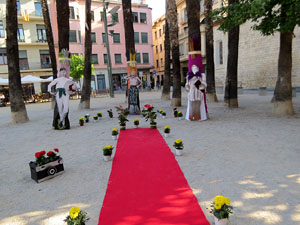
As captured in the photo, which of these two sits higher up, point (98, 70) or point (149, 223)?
point (98, 70)

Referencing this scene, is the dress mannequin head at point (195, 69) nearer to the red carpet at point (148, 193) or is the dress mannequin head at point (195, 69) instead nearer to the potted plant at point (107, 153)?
the red carpet at point (148, 193)

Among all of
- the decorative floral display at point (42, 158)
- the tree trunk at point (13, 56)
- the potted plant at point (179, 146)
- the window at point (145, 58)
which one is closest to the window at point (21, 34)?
the window at point (145, 58)

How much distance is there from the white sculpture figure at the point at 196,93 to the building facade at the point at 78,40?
18.1m

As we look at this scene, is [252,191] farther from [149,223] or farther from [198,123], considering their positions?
[198,123]

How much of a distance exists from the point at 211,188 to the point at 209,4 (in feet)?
42.6

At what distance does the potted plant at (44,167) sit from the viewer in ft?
12.6

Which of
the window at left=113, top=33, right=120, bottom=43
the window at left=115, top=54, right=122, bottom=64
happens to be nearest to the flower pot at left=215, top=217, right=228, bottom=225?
the window at left=115, top=54, right=122, bottom=64

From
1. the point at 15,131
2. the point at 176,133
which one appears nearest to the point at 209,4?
the point at 176,133

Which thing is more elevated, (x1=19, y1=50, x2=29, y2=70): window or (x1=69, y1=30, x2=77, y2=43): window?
(x1=69, y1=30, x2=77, y2=43): window

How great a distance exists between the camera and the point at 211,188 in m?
3.36

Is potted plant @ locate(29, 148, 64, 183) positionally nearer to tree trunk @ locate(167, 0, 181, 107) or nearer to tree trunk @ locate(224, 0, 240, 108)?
tree trunk @ locate(167, 0, 181, 107)

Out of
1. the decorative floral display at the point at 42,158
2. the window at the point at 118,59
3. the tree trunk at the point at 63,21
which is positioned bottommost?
the decorative floral display at the point at 42,158

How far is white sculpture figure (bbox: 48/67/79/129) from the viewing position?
7840 mm

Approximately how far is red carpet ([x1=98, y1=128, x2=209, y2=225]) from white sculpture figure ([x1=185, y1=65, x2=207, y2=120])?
3.45m
